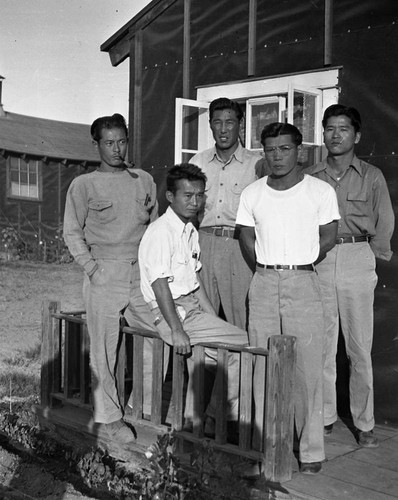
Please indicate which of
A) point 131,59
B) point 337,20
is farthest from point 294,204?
point 131,59

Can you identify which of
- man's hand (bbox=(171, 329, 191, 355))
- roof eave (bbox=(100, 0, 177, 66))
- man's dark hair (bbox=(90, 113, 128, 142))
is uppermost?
roof eave (bbox=(100, 0, 177, 66))

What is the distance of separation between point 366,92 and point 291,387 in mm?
2614

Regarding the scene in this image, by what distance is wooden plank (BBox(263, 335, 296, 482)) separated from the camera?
4.11 meters

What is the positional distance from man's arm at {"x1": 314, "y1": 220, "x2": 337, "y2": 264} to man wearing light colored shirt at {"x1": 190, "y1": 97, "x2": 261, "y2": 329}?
0.79 meters

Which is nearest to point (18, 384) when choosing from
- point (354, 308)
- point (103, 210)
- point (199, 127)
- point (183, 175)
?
point (103, 210)

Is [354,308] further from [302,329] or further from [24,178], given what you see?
[24,178]

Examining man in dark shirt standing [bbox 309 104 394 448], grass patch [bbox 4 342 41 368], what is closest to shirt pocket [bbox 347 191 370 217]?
man in dark shirt standing [bbox 309 104 394 448]

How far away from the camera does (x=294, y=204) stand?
4363 millimetres

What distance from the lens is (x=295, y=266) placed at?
14.3 feet

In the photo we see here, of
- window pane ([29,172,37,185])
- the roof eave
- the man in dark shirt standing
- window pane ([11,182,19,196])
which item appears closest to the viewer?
the man in dark shirt standing

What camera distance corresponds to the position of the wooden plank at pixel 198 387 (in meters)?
4.59

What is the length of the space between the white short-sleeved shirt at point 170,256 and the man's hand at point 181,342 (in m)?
0.28

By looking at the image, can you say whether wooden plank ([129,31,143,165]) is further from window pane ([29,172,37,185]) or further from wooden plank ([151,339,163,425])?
window pane ([29,172,37,185])

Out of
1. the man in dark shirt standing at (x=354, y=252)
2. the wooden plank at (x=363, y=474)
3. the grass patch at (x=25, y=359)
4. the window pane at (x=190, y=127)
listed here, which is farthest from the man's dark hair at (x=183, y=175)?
the grass patch at (x=25, y=359)
